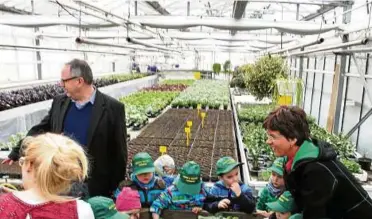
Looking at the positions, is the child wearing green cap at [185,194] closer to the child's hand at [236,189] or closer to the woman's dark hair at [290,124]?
the child's hand at [236,189]

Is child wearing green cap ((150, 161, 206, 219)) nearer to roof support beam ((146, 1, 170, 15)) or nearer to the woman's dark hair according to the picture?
the woman's dark hair

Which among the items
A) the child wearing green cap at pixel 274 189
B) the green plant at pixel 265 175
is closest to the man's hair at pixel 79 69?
the child wearing green cap at pixel 274 189

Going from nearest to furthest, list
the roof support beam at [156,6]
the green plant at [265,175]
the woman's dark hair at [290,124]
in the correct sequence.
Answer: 1. the woman's dark hair at [290,124]
2. the green plant at [265,175]
3. the roof support beam at [156,6]

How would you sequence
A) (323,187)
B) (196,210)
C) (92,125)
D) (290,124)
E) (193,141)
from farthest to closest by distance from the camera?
(193,141), (92,125), (196,210), (290,124), (323,187)

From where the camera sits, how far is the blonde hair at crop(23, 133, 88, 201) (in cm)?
111

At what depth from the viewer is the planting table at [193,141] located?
11.5ft

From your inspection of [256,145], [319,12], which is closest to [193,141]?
[256,145]

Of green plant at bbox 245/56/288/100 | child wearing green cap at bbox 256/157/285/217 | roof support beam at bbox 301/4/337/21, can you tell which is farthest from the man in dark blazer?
roof support beam at bbox 301/4/337/21

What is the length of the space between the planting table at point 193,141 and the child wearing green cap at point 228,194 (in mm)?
862

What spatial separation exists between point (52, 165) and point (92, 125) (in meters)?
1.04

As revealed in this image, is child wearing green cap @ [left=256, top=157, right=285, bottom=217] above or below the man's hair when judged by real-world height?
below

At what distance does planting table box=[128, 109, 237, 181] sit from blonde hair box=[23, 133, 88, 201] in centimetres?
190

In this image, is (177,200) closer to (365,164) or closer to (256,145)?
(256,145)

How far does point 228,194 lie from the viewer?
206 centimetres
